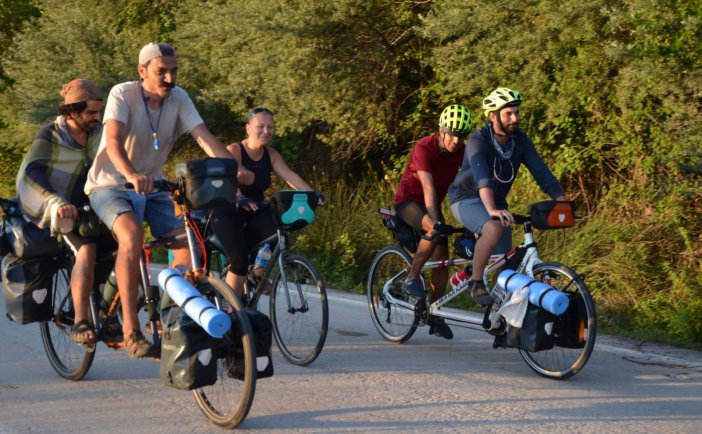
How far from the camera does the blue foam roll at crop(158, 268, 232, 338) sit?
17.6 feet

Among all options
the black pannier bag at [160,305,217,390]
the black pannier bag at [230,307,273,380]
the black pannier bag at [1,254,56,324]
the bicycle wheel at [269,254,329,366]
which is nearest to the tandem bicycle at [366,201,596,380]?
the bicycle wheel at [269,254,329,366]

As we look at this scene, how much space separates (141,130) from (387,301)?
9.90 feet

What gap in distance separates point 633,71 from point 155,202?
226 inches

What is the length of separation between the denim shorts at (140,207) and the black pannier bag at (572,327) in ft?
8.44

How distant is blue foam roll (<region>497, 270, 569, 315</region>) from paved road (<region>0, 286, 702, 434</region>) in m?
0.54

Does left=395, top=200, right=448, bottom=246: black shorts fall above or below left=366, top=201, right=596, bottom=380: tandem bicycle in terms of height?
above

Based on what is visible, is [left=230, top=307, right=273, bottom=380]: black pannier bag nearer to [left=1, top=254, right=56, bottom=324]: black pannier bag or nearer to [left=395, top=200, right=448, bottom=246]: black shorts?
[left=1, top=254, right=56, bottom=324]: black pannier bag

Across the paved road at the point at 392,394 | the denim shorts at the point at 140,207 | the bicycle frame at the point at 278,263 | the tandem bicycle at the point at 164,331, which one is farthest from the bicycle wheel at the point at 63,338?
the bicycle frame at the point at 278,263

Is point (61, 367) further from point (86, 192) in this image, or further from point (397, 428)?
point (397, 428)

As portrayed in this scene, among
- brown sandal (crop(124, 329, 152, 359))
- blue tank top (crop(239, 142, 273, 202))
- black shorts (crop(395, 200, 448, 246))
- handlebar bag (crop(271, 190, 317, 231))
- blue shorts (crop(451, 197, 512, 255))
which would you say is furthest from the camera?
black shorts (crop(395, 200, 448, 246))

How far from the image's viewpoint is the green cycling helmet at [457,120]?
8078 mm

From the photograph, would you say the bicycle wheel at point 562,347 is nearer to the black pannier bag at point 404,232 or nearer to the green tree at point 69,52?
the black pannier bag at point 404,232

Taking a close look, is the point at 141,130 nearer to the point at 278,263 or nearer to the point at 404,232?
the point at 278,263

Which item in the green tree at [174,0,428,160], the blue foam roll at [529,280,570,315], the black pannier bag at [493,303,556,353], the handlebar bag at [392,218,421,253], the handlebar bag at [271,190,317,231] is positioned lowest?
the black pannier bag at [493,303,556,353]
